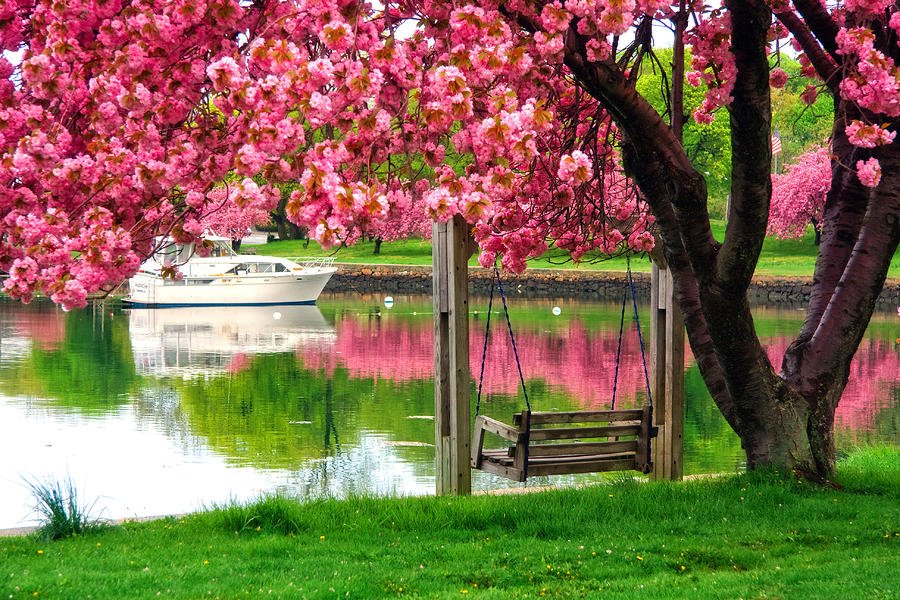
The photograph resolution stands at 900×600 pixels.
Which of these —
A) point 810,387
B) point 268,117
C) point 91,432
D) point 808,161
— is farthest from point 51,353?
point 808,161

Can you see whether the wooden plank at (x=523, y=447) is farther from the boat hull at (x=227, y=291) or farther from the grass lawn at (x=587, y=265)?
the boat hull at (x=227, y=291)

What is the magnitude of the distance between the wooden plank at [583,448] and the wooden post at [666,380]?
2.82 ft

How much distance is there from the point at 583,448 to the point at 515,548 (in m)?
2.27

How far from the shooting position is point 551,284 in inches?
2379

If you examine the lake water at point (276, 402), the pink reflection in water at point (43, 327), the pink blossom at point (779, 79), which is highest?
the pink blossom at point (779, 79)

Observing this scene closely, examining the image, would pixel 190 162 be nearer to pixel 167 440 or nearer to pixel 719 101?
pixel 719 101

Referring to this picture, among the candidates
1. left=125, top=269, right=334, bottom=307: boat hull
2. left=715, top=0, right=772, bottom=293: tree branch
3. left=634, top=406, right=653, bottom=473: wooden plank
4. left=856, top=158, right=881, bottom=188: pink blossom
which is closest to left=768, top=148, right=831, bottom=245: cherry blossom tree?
left=125, top=269, right=334, bottom=307: boat hull

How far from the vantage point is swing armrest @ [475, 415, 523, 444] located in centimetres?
923

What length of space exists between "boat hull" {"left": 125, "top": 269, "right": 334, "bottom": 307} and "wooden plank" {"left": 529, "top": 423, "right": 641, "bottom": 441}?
42.7 metres

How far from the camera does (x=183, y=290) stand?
5322 centimetres

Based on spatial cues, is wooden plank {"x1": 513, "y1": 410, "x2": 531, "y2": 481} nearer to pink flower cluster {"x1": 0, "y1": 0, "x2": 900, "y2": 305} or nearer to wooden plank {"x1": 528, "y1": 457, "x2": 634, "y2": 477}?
wooden plank {"x1": 528, "y1": 457, "x2": 634, "y2": 477}

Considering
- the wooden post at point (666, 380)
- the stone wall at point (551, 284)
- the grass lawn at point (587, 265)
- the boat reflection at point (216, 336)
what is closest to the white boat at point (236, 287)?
the boat reflection at point (216, 336)

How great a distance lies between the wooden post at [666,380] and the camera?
10.8 m

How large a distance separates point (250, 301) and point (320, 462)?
39604 mm
